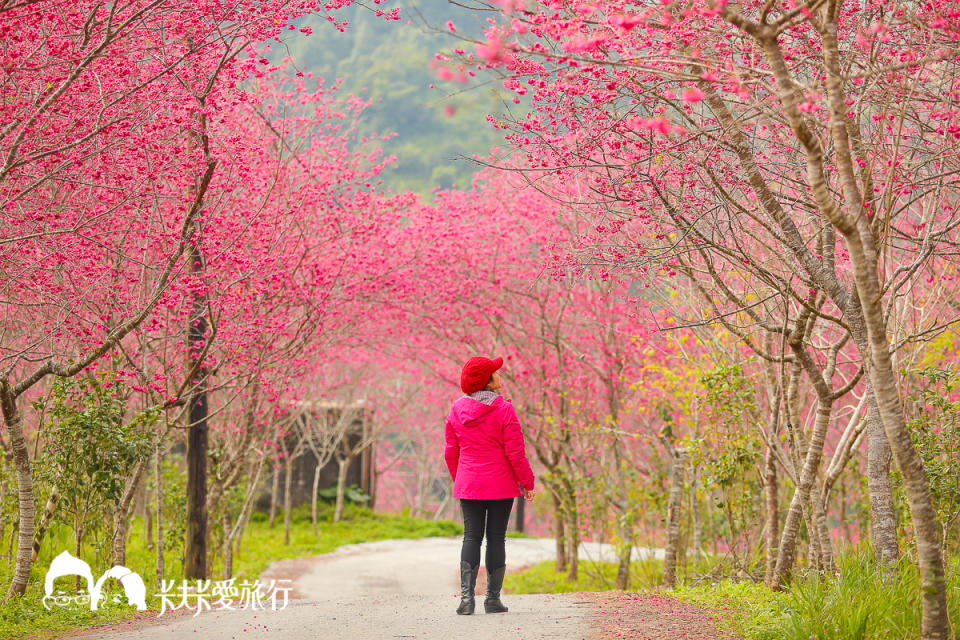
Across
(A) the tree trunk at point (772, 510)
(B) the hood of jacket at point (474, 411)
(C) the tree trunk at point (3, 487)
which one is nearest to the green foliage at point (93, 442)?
(C) the tree trunk at point (3, 487)

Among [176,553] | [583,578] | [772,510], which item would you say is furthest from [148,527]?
[772,510]

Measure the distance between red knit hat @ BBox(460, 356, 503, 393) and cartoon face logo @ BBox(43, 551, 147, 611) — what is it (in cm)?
369

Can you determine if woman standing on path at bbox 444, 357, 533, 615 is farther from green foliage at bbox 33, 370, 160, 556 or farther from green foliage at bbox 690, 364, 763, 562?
green foliage at bbox 33, 370, 160, 556

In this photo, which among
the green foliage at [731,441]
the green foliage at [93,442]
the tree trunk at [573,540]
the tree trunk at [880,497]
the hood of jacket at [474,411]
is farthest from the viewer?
the tree trunk at [573,540]

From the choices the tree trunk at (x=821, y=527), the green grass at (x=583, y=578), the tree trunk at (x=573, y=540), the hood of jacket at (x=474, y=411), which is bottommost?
the green grass at (x=583, y=578)

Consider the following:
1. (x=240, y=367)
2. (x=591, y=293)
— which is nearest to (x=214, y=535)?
(x=240, y=367)

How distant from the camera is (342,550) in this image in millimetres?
17234

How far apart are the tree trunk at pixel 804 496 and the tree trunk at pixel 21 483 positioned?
593 centimetres

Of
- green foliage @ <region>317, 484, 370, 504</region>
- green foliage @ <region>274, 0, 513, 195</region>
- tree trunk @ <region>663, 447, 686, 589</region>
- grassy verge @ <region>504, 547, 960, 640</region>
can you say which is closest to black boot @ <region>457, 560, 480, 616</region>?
grassy verge @ <region>504, 547, 960, 640</region>

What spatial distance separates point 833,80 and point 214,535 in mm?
11113

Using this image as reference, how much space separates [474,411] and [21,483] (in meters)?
3.71

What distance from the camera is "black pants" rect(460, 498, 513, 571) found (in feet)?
19.4

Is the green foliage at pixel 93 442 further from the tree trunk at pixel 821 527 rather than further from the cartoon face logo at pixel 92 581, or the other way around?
the tree trunk at pixel 821 527

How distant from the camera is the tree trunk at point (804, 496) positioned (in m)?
6.14
